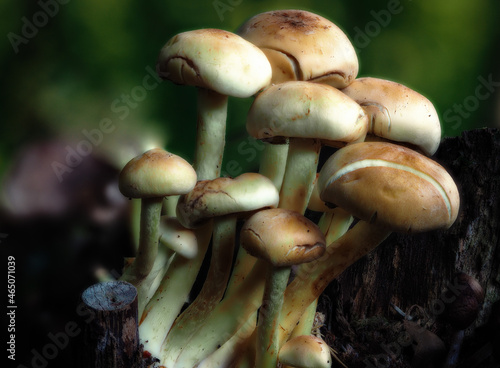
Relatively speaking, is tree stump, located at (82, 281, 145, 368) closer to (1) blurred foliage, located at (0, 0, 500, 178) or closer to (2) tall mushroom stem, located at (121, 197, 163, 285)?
(2) tall mushroom stem, located at (121, 197, 163, 285)

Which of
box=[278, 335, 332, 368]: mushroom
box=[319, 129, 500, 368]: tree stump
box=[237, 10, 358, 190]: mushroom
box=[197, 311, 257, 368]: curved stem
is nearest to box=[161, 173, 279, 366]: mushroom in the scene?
box=[197, 311, 257, 368]: curved stem

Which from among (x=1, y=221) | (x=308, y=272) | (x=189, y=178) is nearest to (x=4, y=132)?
(x=1, y=221)

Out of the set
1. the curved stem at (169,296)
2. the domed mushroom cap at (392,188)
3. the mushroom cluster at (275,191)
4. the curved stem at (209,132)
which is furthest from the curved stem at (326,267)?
the curved stem at (209,132)

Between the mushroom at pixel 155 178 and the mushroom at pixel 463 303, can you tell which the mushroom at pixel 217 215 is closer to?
the mushroom at pixel 155 178

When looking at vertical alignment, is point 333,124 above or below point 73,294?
above

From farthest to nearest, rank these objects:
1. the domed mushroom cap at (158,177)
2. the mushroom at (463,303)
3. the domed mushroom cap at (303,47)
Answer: the mushroom at (463,303) < the domed mushroom cap at (303,47) < the domed mushroom cap at (158,177)

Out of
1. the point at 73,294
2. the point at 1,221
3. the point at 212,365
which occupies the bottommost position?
the point at 73,294

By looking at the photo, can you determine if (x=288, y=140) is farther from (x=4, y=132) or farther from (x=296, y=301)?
(x=4, y=132)

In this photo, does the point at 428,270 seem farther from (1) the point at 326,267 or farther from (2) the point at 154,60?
(2) the point at 154,60
